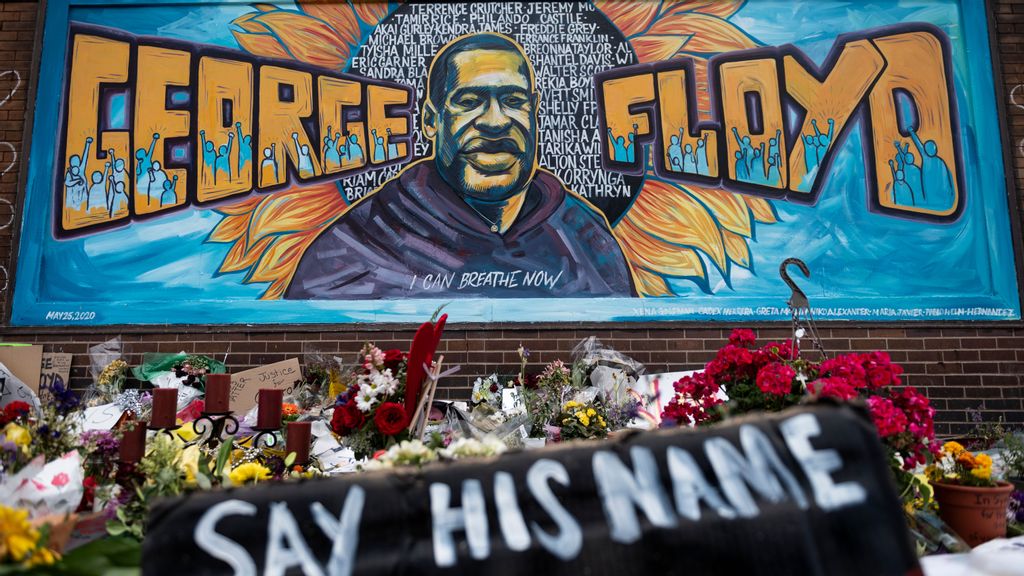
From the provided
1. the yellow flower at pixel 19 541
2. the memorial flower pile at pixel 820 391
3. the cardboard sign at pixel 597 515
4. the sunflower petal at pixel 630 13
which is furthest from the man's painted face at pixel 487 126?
the yellow flower at pixel 19 541

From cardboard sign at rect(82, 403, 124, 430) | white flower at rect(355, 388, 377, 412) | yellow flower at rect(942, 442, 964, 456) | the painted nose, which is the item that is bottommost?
yellow flower at rect(942, 442, 964, 456)

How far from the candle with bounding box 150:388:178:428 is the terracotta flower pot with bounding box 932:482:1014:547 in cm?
331

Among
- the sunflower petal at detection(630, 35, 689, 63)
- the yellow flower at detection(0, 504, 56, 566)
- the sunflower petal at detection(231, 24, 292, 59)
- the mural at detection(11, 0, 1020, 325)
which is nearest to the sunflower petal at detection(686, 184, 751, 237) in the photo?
→ the mural at detection(11, 0, 1020, 325)

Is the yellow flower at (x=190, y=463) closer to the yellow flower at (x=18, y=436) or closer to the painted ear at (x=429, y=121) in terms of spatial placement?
the yellow flower at (x=18, y=436)

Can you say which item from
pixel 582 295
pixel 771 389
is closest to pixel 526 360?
pixel 582 295

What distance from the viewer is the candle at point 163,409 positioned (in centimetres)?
253

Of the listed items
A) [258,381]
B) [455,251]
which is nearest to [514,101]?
[455,251]

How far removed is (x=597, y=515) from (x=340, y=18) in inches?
194

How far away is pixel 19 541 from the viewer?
1.41 m

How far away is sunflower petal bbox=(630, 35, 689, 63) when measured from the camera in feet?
16.7

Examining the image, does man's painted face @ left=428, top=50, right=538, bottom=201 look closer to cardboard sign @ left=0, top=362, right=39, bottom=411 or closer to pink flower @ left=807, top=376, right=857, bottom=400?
pink flower @ left=807, top=376, right=857, bottom=400

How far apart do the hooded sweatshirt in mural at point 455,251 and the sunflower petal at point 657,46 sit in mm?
1334

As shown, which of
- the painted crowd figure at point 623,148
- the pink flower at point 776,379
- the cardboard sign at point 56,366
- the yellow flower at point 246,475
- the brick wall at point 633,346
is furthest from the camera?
the painted crowd figure at point 623,148

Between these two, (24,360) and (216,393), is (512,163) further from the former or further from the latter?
(24,360)
